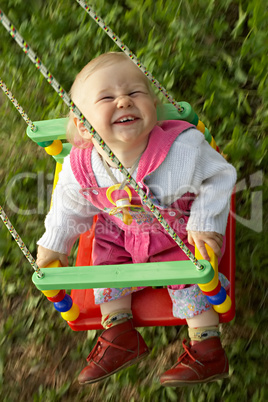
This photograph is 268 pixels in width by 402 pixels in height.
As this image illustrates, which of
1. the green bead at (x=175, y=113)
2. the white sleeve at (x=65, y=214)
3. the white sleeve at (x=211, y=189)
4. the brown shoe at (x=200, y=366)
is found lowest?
the brown shoe at (x=200, y=366)

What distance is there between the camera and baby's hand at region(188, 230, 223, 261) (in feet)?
4.00

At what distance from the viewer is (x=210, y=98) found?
74.0 inches

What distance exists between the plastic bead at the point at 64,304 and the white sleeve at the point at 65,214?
0.13 m

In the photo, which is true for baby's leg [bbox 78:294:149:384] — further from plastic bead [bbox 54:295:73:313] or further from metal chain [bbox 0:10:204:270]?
metal chain [bbox 0:10:204:270]

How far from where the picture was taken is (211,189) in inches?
49.2

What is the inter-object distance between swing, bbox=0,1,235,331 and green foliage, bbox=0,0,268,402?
31 centimetres

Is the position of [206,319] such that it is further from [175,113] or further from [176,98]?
[176,98]

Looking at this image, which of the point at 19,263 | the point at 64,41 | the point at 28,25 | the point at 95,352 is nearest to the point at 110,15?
the point at 64,41

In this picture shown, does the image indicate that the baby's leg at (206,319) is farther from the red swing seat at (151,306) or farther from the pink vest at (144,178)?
the pink vest at (144,178)

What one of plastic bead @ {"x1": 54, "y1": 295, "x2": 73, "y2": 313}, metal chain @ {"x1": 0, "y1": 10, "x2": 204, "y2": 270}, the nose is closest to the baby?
the nose

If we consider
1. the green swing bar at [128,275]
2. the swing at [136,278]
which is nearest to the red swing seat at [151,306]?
the swing at [136,278]

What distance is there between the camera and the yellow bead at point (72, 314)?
1.32 metres

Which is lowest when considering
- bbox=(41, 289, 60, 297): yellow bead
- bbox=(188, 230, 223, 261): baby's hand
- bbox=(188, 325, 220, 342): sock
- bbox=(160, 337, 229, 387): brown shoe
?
bbox=(160, 337, 229, 387): brown shoe

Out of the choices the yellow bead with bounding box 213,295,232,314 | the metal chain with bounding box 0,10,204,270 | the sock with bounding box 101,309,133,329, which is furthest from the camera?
the sock with bounding box 101,309,133,329
